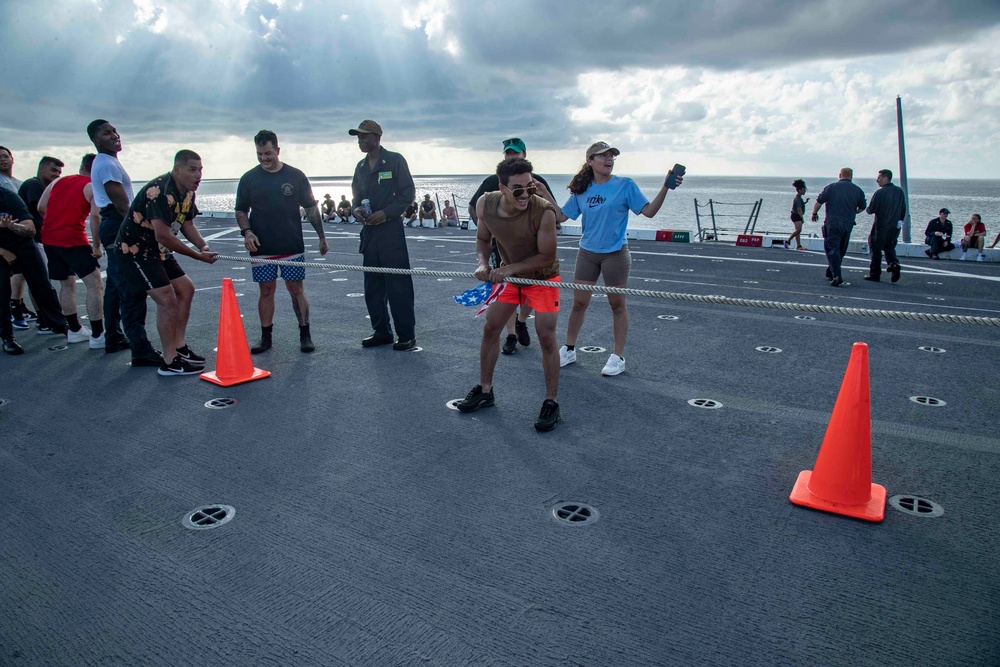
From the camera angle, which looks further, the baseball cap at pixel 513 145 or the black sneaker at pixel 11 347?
the black sneaker at pixel 11 347

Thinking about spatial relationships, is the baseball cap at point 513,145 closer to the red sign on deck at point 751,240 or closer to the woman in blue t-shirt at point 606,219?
the woman in blue t-shirt at point 606,219

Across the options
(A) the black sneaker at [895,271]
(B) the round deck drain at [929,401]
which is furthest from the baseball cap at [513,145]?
(A) the black sneaker at [895,271]

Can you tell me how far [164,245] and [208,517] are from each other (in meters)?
2.93

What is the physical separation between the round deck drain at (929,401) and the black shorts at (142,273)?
5.79 metres

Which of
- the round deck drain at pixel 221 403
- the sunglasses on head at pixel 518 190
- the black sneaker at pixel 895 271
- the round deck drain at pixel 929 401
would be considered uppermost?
the sunglasses on head at pixel 518 190

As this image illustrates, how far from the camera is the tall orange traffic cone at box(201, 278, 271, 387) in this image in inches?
186

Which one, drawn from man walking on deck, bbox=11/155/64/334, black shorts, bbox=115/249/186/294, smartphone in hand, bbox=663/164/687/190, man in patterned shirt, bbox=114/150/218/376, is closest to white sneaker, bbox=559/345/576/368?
smartphone in hand, bbox=663/164/687/190

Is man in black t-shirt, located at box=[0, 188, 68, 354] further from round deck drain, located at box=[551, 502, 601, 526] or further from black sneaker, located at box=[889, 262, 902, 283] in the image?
black sneaker, located at box=[889, 262, 902, 283]

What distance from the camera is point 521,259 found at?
402 centimetres

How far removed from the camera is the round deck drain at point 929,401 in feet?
13.8

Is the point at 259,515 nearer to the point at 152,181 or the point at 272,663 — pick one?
the point at 272,663

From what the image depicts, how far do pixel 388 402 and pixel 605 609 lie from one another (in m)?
2.50

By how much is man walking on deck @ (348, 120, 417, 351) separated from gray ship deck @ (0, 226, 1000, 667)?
21.9 inches

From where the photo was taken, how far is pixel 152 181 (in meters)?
4.82
